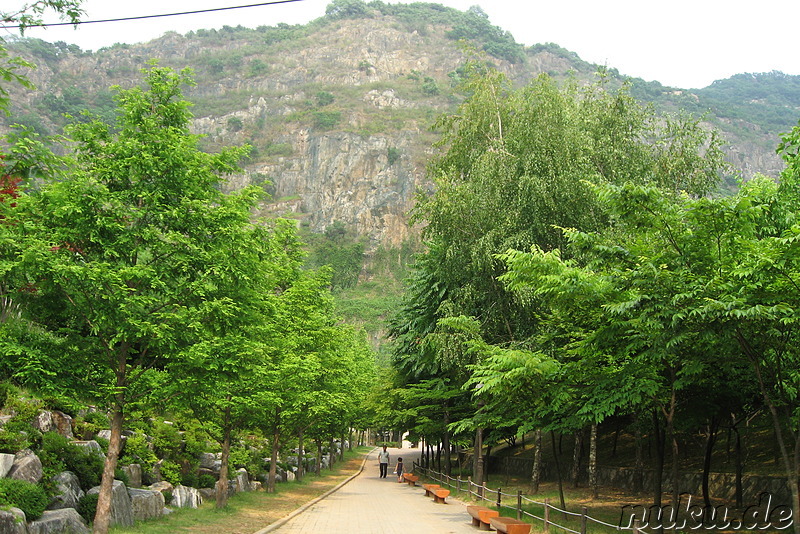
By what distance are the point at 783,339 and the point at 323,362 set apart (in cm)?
1795

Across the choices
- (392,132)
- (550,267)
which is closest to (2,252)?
(550,267)

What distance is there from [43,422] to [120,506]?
107 inches

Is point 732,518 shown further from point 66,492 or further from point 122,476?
point 66,492

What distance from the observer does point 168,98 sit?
41.1 ft

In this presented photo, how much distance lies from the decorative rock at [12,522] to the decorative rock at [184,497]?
23.8 ft

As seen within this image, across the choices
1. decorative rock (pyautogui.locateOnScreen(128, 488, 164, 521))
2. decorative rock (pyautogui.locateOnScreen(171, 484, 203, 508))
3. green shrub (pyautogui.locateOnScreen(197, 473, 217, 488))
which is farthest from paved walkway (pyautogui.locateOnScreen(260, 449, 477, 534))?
green shrub (pyautogui.locateOnScreen(197, 473, 217, 488))

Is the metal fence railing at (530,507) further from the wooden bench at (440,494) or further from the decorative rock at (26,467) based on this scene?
the decorative rock at (26,467)

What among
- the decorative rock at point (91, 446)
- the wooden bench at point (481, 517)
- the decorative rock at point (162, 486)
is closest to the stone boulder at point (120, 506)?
the decorative rock at point (91, 446)

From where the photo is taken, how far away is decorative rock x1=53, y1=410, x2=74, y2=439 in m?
14.2

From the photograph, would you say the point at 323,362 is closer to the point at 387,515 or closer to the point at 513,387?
the point at 387,515

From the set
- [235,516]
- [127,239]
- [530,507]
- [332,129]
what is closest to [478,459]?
[530,507]

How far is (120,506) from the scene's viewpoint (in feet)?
39.9

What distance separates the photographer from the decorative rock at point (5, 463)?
413 inches

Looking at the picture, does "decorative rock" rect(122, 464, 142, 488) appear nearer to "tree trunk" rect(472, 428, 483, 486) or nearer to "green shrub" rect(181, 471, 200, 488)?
"green shrub" rect(181, 471, 200, 488)
